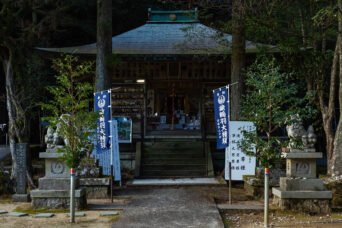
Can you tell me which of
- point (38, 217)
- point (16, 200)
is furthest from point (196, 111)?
point (38, 217)

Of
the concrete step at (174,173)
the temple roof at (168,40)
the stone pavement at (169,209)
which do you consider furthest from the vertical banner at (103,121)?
the temple roof at (168,40)

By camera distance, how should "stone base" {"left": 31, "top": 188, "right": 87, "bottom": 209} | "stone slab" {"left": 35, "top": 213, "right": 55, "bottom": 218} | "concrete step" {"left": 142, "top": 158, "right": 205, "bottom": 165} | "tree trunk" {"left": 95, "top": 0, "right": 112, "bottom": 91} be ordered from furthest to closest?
"concrete step" {"left": 142, "top": 158, "right": 205, "bottom": 165} < "tree trunk" {"left": 95, "top": 0, "right": 112, "bottom": 91} < "stone base" {"left": 31, "top": 188, "right": 87, "bottom": 209} < "stone slab" {"left": 35, "top": 213, "right": 55, "bottom": 218}

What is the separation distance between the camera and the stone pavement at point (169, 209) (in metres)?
6.92

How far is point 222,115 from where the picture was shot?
989cm

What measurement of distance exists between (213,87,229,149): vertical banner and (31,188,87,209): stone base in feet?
13.0

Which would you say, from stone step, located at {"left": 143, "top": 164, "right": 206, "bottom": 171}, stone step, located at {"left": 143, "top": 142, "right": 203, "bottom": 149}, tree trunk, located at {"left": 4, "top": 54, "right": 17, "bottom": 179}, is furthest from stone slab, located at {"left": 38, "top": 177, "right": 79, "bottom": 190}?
stone step, located at {"left": 143, "top": 142, "right": 203, "bottom": 149}

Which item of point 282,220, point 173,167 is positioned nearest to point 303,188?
point 282,220

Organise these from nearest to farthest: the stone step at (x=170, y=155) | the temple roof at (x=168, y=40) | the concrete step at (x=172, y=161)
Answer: the concrete step at (x=172, y=161) → the stone step at (x=170, y=155) → the temple roof at (x=168, y=40)

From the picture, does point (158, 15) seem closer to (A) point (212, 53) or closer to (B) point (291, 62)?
(A) point (212, 53)

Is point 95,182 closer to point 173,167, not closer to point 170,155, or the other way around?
point 173,167

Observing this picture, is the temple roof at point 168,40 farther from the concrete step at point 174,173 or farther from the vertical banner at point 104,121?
the concrete step at point 174,173

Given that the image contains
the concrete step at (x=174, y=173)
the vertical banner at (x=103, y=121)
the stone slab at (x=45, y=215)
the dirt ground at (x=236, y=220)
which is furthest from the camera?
the concrete step at (x=174, y=173)

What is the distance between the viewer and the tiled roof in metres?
14.5

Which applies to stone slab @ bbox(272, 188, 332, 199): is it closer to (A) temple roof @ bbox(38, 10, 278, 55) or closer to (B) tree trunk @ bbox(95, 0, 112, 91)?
(A) temple roof @ bbox(38, 10, 278, 55)
